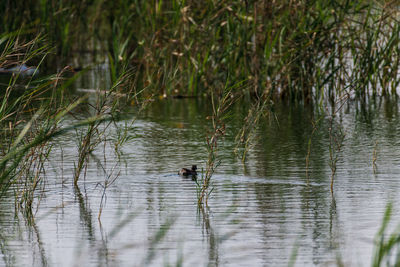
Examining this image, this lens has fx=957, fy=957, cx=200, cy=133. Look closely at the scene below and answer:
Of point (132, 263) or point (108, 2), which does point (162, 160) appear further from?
point (108, 2)

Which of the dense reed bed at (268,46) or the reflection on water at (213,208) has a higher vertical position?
the dense reed bed at (268,46)

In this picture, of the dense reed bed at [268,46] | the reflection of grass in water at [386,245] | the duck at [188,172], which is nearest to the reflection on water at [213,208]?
the duck at [188,172]

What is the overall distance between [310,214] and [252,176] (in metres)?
1.13

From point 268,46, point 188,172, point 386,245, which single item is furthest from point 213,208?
point 268,46

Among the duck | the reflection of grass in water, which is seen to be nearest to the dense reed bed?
the duck

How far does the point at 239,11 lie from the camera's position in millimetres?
9844

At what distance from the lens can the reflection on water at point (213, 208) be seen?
13.9ft

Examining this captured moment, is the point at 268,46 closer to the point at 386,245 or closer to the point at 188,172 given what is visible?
the point at 188,172

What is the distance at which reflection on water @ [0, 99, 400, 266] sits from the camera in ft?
13.9

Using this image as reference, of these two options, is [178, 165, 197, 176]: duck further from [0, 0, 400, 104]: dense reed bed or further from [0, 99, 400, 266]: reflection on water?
[0, 0, 400, 104]: dense reed bed

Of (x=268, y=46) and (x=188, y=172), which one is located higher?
(x=268, y=46)

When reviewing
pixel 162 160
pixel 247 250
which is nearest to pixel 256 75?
pixel 162 160

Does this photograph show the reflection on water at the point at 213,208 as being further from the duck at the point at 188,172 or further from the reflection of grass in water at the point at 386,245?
the reflection of grass in water at the point at 386,245

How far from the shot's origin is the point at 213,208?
16.9 ft
